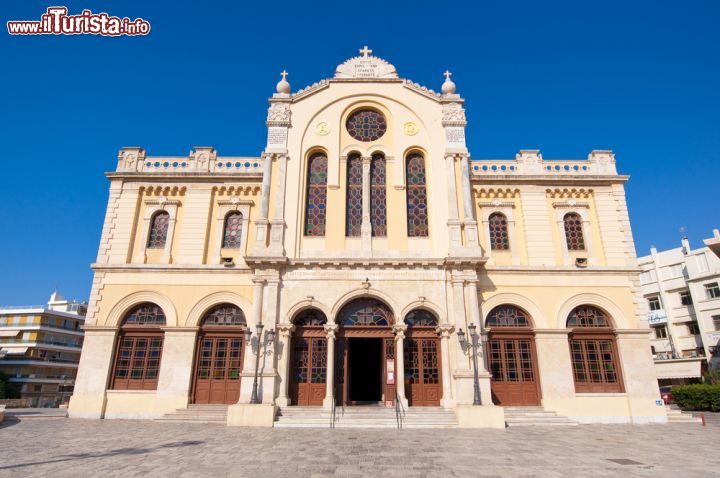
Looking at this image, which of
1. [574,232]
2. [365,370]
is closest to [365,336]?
[365,370]

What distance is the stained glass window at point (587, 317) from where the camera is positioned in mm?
18203

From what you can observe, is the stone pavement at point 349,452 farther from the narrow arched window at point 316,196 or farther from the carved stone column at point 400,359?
the narrow arched window at point 316,196

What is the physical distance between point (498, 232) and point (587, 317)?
17.0 feet

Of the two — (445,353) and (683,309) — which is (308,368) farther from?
(683,309)

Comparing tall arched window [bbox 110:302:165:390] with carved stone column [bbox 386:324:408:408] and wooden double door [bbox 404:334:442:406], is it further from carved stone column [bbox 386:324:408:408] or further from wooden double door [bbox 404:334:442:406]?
wooden double door [bbox 404:334:442:406]

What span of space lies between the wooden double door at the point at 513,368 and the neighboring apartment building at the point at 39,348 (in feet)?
152

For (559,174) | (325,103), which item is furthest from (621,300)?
(325,103)

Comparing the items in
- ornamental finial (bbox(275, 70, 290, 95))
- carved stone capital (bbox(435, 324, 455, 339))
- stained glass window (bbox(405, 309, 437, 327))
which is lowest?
carved stone capital (bbox(435, 324, 455, 339))

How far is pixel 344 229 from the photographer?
1859 centimetres

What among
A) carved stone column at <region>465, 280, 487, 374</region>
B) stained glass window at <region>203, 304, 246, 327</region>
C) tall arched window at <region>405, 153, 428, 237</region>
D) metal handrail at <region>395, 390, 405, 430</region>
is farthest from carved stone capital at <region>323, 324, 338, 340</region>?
carved stone column at <region>465, 280, 487, 374</region>

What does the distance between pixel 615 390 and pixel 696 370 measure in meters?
21.8

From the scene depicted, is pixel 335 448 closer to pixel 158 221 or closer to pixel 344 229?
pixel 344 229

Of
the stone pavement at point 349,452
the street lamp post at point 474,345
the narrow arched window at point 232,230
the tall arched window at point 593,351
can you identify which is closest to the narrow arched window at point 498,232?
the tall arched window at point 593,351

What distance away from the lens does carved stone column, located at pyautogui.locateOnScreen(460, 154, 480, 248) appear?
18062 millimetres
